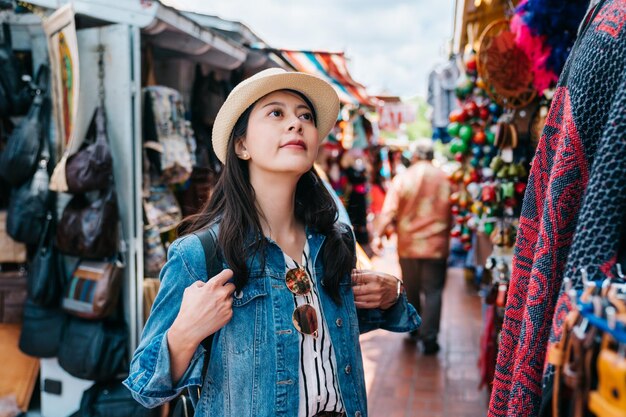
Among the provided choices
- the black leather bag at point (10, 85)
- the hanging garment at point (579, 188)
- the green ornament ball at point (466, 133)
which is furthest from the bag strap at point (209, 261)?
the green ornament ball at point (466, 133)

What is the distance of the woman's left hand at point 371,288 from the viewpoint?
1833 mm

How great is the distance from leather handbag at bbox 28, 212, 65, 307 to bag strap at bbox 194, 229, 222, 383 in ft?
7.08

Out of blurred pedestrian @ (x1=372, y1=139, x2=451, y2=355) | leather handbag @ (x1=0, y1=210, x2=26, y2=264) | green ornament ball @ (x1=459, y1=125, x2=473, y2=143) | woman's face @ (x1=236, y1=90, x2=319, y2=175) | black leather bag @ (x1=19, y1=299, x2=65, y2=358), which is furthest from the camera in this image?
blurred pedestrian @ (x1=372, y1=139, x2=451, y2=355)

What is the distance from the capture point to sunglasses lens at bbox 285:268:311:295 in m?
1.62

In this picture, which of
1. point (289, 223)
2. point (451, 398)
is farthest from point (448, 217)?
point (289, 223)

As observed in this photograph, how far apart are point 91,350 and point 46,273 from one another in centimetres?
54

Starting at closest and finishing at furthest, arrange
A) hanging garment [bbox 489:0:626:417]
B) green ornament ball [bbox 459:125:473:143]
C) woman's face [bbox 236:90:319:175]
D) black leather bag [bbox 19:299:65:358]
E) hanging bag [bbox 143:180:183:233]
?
hanging garment [bbox 489:0:626:417] → woman's face [bbox 236:90:319:175] → black leather bag [bbox 19:299:65:358] → hanging bag [bbox 143:180:183:233] → green ornament ball [bbox 459:125:473:143]

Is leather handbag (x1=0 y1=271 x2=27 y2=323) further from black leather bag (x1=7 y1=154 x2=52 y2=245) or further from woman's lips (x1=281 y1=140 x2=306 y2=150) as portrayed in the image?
woman's lips (x1=281 y1=140 x2=306 y2=150)

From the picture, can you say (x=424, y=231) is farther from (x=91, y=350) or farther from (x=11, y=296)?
(x=11, y=296)

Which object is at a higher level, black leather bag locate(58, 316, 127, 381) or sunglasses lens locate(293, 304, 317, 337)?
sunglasses lens locate(293, 304, 317, 337)

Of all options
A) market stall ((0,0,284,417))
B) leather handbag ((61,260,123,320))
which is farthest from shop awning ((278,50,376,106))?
leather handbag ((61,260,123,320))

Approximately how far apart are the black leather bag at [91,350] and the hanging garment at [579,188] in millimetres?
2787

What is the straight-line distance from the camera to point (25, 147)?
331 centimetres

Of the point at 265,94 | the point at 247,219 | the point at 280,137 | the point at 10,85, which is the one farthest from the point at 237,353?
the point at 10,85
